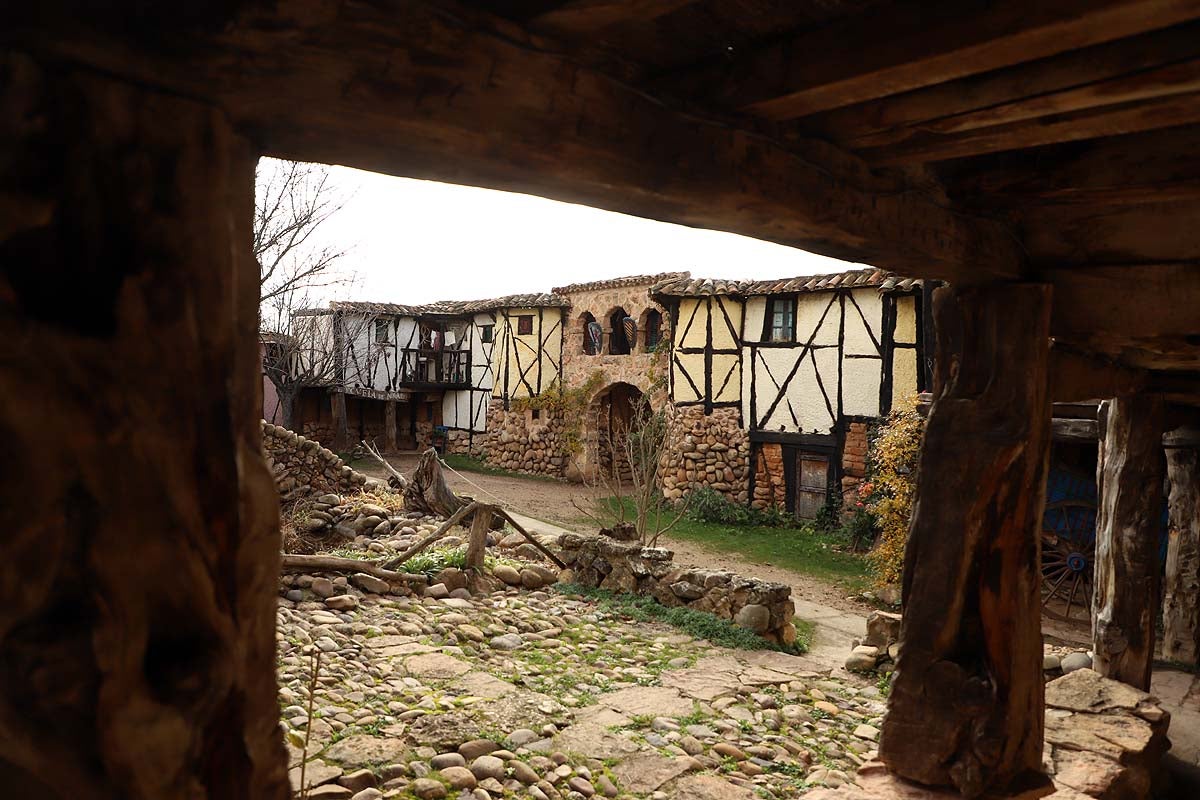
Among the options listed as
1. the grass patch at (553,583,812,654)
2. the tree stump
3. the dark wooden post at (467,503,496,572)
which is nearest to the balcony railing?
the tree stump

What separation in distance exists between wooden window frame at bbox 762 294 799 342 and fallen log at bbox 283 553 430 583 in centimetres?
852

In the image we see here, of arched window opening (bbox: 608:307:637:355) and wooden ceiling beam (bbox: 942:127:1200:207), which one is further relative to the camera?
arched window opening (bbox: 608:307:637:355)

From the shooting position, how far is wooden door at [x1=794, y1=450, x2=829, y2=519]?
13094mm

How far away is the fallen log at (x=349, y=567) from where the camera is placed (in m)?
6.99

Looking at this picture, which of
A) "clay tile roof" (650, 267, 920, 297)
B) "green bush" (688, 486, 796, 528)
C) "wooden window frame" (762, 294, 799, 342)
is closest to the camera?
"clay tile roof" (650, 267, 920, 297)

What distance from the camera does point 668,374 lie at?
51.6 ft

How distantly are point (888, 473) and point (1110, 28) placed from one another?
9.01 metres

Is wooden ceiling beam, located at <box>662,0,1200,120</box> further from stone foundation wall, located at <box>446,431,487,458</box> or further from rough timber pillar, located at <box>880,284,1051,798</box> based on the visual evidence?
stone foundation wall, located at <box>446,431,487,458</box>

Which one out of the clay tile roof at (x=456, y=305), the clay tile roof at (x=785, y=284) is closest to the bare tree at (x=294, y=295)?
the clay tile roof at (x=456, y=305)

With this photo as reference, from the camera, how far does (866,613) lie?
28.8 ft

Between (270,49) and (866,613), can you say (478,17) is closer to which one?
(270,49)

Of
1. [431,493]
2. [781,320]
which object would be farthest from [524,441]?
[431,493]

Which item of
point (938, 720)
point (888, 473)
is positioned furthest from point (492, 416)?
point (938, 720)

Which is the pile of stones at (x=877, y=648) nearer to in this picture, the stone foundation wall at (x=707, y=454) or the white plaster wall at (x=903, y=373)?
the white plaster wall at (x=903, y=373)
